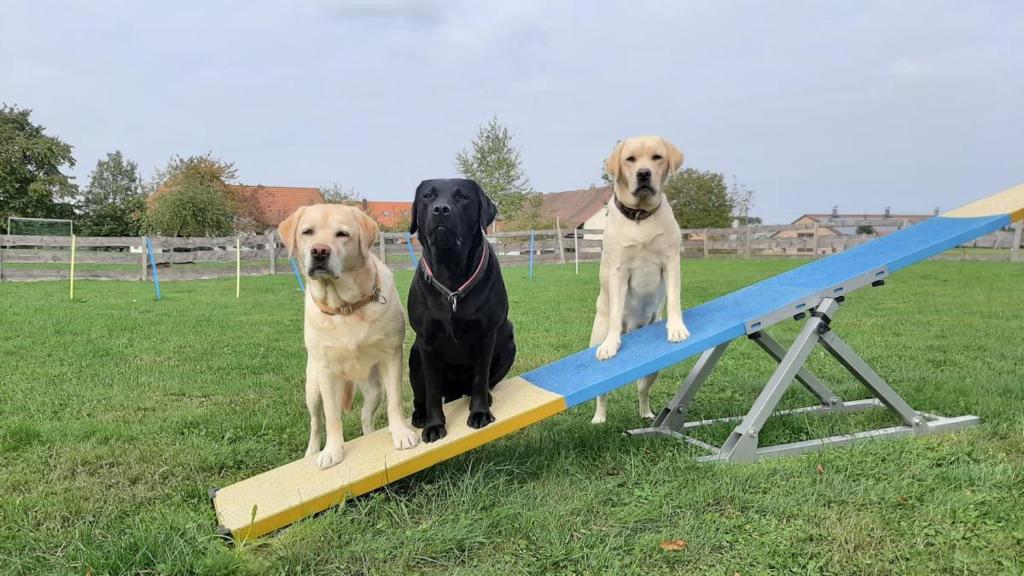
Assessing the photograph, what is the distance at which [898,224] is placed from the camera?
20891 mm

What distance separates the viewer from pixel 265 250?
1883 centimetres

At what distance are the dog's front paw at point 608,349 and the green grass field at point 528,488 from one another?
0.49 metres

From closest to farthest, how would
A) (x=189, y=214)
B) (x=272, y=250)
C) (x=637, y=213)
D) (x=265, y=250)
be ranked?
(x=637, y=213), (x=272, y=250), (x=265, y=250), (x=189, y=214)

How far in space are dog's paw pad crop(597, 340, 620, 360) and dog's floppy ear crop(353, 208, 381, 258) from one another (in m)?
1.44

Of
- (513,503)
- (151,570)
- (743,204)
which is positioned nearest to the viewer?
(151,570)

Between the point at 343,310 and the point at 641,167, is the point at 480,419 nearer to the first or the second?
the point at 343,310

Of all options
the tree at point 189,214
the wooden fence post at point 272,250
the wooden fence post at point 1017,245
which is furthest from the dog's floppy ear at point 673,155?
the tree at point 189,214

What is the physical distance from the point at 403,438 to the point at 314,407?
66cm

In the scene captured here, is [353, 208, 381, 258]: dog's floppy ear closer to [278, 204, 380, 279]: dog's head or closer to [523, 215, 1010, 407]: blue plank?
[278, 204, 380, 279]: dog's head

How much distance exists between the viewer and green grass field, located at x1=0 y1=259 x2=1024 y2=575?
2.27 m

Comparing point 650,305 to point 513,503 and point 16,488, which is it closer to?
point 513,503

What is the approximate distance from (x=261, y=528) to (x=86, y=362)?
4333mm

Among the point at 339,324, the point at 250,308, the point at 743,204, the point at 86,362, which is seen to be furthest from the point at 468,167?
the point at 339,324

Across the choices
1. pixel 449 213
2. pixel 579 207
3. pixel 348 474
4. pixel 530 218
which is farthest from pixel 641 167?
pixel 579 207
